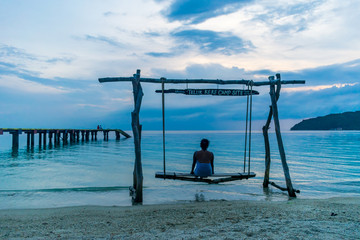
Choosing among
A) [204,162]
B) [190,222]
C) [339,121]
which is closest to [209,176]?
[204,162]

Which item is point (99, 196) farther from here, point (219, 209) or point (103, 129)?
point (103, 129)

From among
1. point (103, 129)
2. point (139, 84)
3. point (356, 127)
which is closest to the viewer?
point (139, 84)

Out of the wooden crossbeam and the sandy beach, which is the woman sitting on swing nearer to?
the sandy beach

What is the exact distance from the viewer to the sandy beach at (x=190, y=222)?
3.75 m

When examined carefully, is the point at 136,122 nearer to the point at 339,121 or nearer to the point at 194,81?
the point at 194,81

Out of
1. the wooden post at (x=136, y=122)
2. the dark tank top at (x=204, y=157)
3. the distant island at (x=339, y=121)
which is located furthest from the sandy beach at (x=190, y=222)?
the distant island at (x=339, y=121)

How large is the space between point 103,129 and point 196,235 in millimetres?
46694

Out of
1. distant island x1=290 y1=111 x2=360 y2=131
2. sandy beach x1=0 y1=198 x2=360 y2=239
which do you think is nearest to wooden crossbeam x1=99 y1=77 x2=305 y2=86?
sandy beach x1=0 y1=198 x2=360 y2=239

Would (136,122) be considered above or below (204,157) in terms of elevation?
above

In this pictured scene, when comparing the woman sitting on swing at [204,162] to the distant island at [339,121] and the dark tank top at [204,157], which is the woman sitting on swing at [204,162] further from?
the distant island at [339,121]

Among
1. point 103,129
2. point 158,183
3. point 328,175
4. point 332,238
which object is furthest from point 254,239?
point 103,129

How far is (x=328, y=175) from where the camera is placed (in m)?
12.1

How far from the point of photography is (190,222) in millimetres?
4406

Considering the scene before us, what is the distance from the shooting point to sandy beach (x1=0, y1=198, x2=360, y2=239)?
3.75 meters
